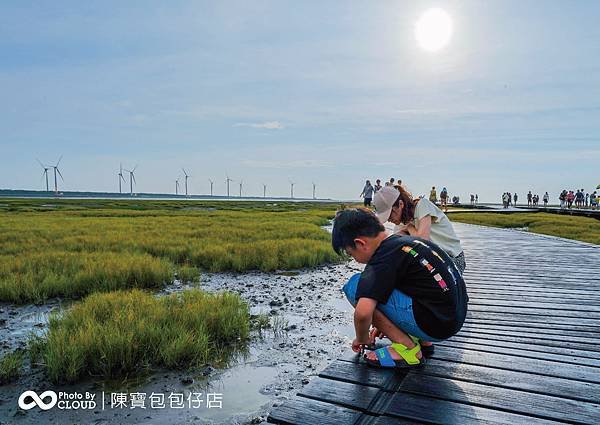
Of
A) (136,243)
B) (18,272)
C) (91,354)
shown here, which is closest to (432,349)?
(91,354)

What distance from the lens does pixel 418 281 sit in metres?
3.19

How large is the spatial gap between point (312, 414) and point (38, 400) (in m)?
2.70

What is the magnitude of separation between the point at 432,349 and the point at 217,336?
9.21 ft

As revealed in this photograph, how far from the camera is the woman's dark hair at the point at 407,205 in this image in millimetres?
4559

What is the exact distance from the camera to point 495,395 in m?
2.92

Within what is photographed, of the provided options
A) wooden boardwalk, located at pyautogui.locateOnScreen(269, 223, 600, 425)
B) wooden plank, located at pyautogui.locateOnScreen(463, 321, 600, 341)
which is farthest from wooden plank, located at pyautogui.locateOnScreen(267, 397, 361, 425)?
wooden plank, located at pyautogui.locateOnScreen(463, 321, 600, 341)

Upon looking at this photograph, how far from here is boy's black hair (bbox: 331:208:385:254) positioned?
3260mm

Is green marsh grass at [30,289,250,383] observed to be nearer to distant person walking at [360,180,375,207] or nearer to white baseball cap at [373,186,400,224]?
white baseball cap at [373,186,400,224]

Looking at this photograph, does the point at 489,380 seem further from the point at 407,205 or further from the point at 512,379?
the point at 407,205

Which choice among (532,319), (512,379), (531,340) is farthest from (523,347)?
(532,319)

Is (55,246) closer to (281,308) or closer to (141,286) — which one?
(141,286)

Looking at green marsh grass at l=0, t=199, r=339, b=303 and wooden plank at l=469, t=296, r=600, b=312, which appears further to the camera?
green marsh grass at l=0, t=199, r=339, b=303

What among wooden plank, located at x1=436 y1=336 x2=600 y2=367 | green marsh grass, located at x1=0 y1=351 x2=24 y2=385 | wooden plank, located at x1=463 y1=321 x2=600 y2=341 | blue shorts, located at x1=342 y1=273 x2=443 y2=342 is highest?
blue shorts, located at x1=342 y1=273 x2=443 y2=342

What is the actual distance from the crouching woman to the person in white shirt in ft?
2.72
